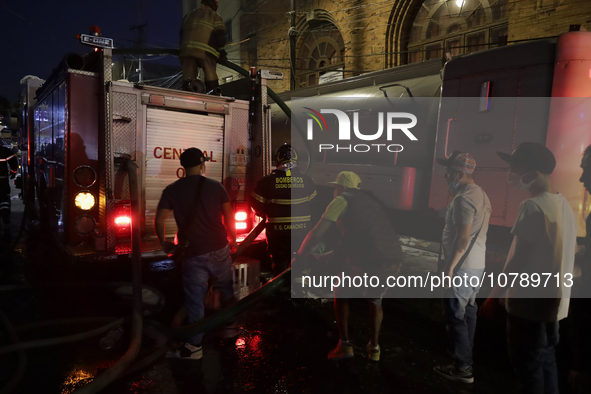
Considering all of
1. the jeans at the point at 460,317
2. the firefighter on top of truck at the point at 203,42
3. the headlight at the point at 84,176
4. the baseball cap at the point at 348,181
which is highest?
the firefighter on top of truck at the point at 203,42

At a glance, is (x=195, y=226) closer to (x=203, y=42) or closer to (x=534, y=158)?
(x=534, y=158)

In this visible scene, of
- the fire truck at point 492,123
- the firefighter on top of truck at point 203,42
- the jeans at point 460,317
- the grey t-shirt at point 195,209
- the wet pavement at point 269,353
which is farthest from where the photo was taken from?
the firefighter on top of truck at point 203,42

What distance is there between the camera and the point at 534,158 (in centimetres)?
240

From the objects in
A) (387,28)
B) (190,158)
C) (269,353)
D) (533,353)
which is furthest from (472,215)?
(387,28)

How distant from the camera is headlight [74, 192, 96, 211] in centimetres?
404

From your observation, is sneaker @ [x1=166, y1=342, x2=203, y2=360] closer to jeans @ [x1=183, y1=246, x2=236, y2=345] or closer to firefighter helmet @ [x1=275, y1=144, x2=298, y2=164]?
jeans @ [x1=183, y1=246, x2=236, y2=345]

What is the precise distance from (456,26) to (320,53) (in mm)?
6534

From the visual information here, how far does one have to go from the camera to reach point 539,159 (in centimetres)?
238

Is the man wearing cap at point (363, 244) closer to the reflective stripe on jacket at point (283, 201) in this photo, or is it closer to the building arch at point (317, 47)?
the reflective stripe on jacket at point (283, 201)

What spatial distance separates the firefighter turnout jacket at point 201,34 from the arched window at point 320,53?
10.2 metres

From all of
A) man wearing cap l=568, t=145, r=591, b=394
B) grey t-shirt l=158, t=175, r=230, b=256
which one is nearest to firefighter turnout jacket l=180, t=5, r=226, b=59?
grey t-shirt l=158, t=175, r=230, b=256

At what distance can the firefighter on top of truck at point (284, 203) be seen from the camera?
3973 millimetres

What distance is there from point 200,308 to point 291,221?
132 cm

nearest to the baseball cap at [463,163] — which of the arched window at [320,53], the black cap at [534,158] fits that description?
the black cap at [534,158]
